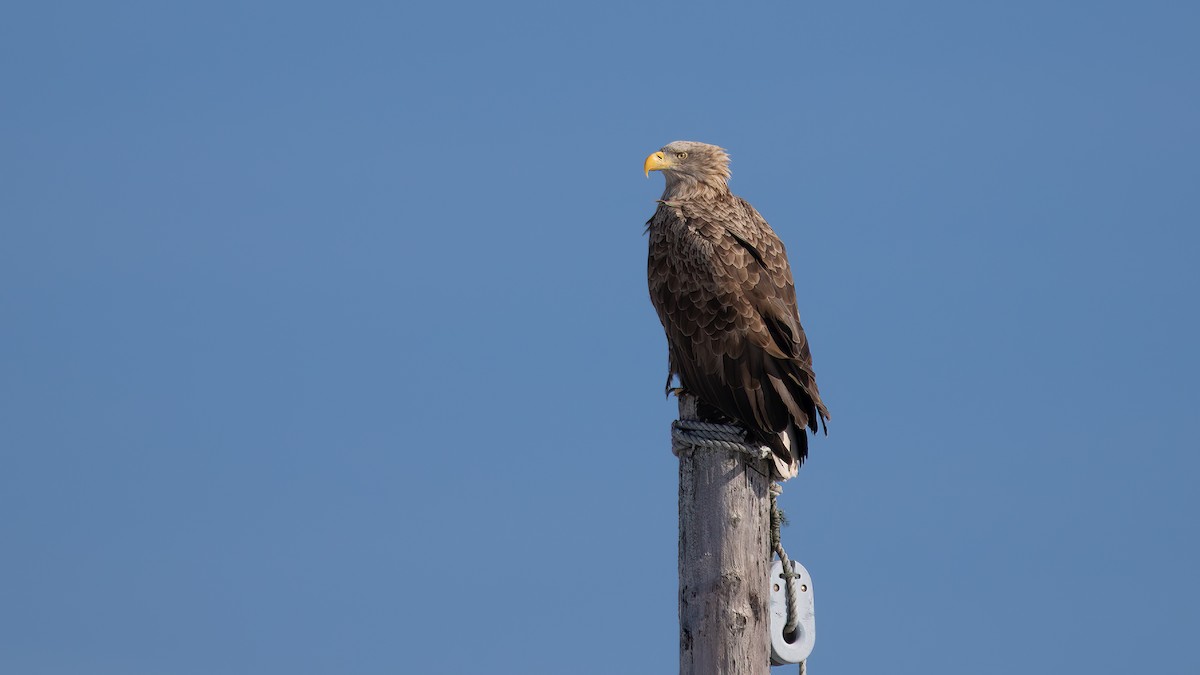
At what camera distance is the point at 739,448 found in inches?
233

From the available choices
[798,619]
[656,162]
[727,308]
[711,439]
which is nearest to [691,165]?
[656,162]

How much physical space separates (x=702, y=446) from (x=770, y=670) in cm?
105

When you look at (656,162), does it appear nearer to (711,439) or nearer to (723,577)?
(711,439)

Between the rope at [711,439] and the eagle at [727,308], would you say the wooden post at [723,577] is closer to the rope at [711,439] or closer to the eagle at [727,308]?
the rope at [711,439]

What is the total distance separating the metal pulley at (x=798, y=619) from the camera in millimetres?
5953

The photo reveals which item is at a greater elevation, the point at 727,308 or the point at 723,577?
the point at 727,308

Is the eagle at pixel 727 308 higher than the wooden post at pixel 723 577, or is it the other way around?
the eagle at pixel 727 308

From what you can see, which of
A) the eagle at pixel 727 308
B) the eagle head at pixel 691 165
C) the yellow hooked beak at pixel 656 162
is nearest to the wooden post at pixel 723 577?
the eagle at pixel 727 308

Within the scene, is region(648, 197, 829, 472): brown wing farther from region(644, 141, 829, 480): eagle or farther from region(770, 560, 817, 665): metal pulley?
region(770, 560, 817, 665): metal pulley

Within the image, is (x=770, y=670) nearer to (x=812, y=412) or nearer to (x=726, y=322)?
(x=812, y=412)

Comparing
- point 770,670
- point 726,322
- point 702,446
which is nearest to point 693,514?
point 702,446

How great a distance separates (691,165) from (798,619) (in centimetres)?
354

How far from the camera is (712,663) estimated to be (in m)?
5.57

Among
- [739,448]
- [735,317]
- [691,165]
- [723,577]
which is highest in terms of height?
[691,165]
